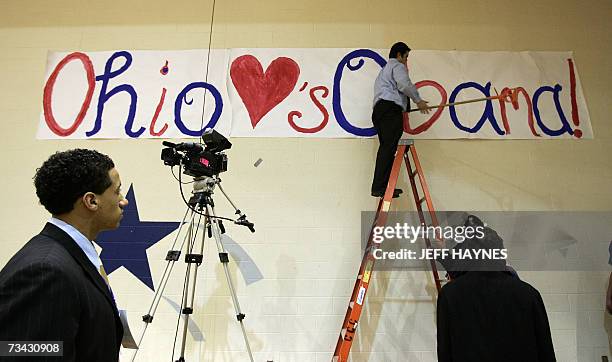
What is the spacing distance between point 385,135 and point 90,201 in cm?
206

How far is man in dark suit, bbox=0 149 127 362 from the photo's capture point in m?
0.99

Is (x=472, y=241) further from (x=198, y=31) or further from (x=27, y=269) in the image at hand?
(x=198, y=31)

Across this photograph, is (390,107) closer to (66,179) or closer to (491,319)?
(491,319)

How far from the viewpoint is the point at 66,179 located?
1236 millimetres

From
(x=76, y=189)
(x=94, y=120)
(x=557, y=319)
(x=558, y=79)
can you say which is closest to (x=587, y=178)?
(x=558, y=79)

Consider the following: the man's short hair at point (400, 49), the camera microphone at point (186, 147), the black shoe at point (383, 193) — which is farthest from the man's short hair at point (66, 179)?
the man's short hair at point (400, 49)

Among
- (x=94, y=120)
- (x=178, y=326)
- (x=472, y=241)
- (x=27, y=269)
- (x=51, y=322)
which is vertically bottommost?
(x=178, y=326)

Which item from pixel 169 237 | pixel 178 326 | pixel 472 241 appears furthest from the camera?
pixel 169 237

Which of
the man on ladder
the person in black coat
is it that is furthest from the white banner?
the person in black coat

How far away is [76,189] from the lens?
125cm

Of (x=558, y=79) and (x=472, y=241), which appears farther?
(x=558, y=79)

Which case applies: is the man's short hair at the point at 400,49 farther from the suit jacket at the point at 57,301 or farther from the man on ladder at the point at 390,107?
the suit jacket at the point at 57,301

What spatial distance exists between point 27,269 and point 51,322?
0.13m

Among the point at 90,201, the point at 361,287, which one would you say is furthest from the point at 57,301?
the point at 361,287
